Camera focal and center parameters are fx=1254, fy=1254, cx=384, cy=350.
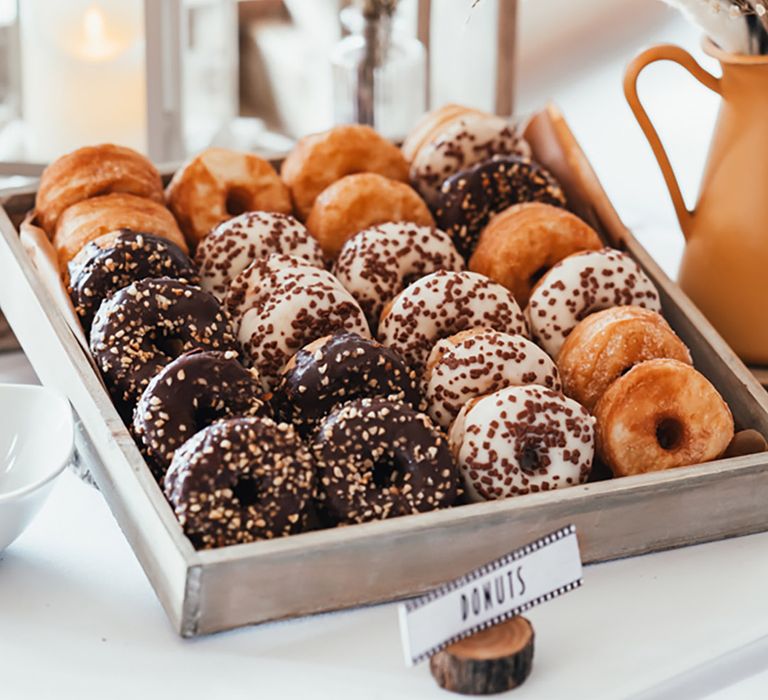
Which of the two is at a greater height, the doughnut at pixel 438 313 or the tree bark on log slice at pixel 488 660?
the doughnut at pixel 438 313

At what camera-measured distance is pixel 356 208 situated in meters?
1.70

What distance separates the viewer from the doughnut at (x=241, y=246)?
5.25ft

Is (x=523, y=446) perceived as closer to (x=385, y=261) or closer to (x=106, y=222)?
(x=385, y=261)

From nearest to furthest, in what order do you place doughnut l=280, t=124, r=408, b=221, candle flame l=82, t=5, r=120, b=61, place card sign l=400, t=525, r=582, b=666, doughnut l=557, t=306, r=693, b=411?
place card sign l=400, t=525, r=582, b=666 → doughnut l=557, t=306, r=693, b=411 → doughnut l=280, t=124, r=408, b=221 → candle flame l=82, t=5, r=120, b=61

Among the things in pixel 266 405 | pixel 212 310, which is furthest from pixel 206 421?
pixel 212 310

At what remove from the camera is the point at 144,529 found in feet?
3.95

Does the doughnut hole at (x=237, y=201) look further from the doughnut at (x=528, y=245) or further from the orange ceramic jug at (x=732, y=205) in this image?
the orange ceramic jug at (x=732, y=205)

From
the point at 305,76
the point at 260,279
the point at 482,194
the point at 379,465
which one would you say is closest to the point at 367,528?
the point at 379,465

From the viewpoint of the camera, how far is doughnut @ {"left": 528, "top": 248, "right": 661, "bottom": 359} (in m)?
1.53

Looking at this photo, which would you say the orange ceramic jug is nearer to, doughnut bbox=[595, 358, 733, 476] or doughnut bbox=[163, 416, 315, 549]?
doughnut bbox=[595, 358, 733, 476]

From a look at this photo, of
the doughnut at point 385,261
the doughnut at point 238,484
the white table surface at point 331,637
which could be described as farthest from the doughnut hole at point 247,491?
the doughnut at point 385,261

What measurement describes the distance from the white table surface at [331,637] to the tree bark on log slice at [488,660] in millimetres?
20

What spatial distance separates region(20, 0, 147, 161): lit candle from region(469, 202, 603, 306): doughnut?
90 centimetres

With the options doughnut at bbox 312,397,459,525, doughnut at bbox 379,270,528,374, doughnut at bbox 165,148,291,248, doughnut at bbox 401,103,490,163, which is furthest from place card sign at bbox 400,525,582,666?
doughnut at bbox 401,103,490,163
